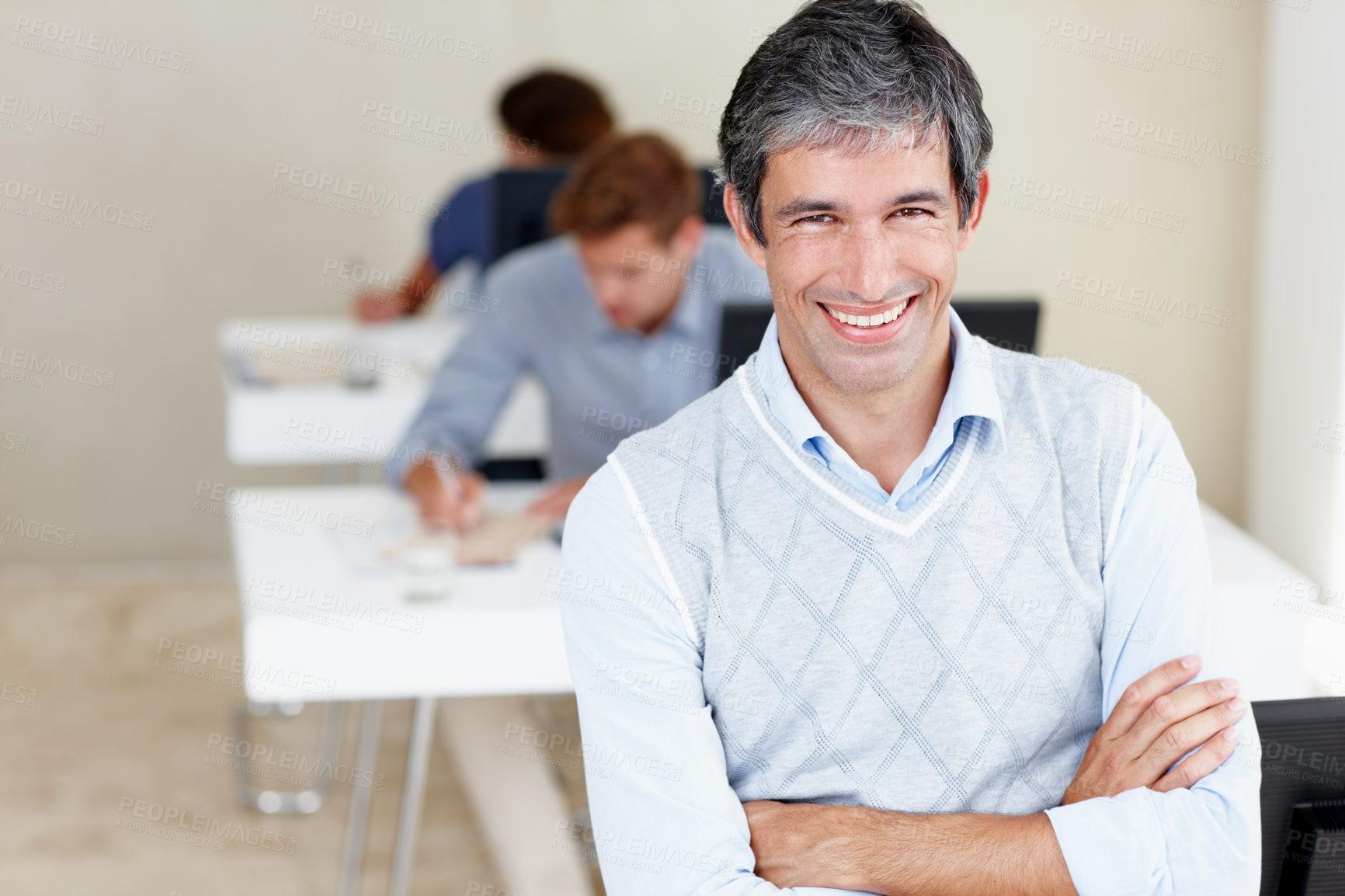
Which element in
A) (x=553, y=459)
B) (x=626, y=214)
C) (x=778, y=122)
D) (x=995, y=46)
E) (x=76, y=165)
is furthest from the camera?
(x=76, y=165)

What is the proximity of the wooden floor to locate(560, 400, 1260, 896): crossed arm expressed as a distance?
4.58ft

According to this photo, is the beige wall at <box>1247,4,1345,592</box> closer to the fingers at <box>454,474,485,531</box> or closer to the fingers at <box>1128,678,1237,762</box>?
the fingers at <box>1128,678,1237,762</box>

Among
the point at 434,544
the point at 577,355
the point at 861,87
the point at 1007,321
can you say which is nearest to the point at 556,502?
the point at 434,544

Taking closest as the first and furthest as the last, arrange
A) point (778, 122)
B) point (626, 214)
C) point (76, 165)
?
point (778, 122) < point (626, 214) < point (76, 165)

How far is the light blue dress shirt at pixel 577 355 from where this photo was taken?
249cm

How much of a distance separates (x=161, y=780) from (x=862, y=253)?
243 centimetres

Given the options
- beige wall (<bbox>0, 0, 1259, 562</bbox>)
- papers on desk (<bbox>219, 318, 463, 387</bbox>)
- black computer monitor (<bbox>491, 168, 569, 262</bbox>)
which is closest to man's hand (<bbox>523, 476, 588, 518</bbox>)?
black computer monitor (<bbox>491, 168, 569, 262</bbox>)

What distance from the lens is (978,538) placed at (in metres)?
1.16

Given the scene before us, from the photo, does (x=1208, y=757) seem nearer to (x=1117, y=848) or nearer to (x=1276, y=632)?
(x=1117, y=848)

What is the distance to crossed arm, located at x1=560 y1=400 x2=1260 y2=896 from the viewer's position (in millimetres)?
1102

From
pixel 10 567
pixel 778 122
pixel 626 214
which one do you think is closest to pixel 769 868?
pixel 778 122

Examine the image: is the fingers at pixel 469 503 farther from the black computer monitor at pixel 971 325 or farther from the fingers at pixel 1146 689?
the fingers at pixel 1146 689

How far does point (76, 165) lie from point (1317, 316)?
3523 millimetres

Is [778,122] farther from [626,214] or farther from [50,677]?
[50,677]
